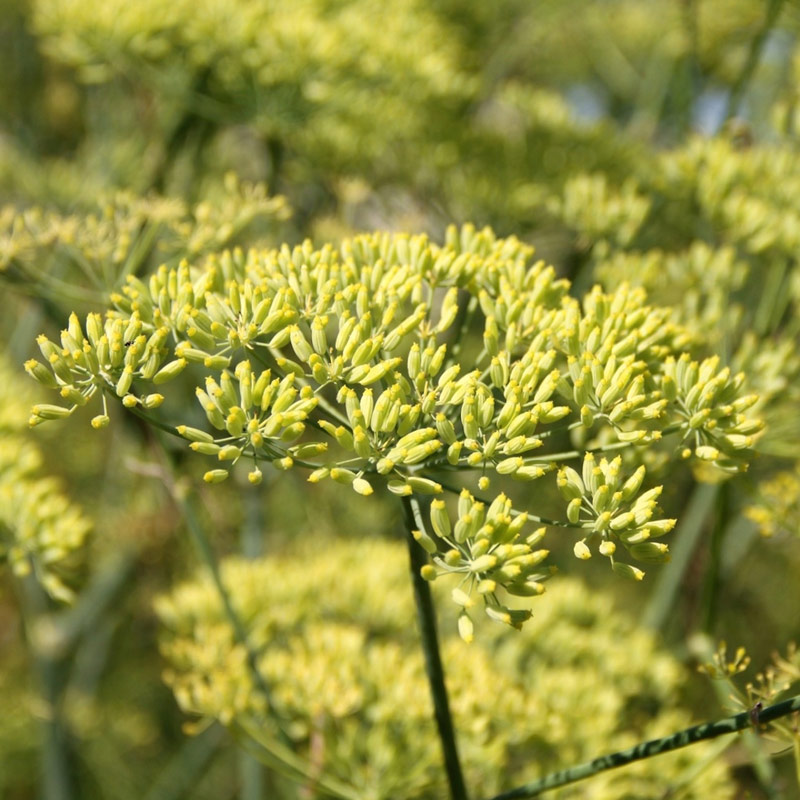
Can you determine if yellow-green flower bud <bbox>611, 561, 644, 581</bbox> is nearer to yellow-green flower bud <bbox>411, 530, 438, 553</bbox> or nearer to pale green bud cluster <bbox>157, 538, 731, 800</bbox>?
yellow-green flower bud <bbox>411, 530, 438, 553</bbox>

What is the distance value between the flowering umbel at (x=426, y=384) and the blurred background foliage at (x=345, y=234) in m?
0.28

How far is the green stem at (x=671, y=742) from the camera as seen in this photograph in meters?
0.93

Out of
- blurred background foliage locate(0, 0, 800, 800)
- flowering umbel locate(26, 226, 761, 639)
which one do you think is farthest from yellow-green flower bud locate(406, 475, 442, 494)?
blurred background foliage locate(0, 0, 800, 800)

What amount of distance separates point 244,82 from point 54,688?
1.58 meters

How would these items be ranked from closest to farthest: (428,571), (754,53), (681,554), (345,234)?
1. (428,571)
2. (754,53)
3. (681,554)
4. (345,234)

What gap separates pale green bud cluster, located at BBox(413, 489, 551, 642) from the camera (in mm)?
903

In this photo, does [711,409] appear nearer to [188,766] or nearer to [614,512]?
[614,512]

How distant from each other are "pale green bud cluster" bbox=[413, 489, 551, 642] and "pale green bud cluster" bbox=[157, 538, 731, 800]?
0.50 m

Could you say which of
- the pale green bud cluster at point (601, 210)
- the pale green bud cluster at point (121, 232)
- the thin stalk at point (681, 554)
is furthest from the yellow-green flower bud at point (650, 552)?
the thin stalk at point (681, 554)

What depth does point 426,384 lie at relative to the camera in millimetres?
1014

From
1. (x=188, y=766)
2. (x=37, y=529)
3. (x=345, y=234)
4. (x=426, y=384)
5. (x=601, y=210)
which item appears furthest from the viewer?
(x=188, y=766)

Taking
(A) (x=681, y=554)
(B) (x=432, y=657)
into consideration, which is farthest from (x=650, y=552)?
(A) (x=681, y=554)

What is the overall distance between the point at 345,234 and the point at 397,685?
1206mm

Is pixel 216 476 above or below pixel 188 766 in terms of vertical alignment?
above
